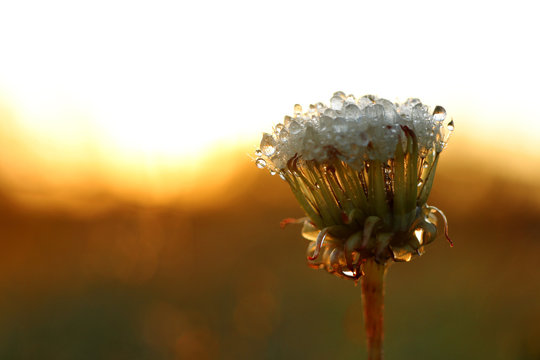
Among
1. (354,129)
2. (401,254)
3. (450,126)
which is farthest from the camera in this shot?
(450,126)

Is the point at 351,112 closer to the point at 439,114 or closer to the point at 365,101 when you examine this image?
the point at 365,101

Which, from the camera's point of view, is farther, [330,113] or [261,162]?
[261,162]

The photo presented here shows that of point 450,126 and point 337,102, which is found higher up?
point 337,102

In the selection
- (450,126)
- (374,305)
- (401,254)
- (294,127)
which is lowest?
(374,305)

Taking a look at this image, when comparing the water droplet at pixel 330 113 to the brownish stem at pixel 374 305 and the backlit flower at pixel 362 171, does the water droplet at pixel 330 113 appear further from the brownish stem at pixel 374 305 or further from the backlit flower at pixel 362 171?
the brownish stem at pixel 374 305

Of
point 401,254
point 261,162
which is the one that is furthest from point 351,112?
point 401,254

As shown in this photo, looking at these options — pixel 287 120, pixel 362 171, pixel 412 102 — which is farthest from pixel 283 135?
pixel 412 102

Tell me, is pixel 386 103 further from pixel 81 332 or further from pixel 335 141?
pixel 81 332

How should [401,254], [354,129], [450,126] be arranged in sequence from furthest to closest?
[450,126]
[401,254]
[354,129]
